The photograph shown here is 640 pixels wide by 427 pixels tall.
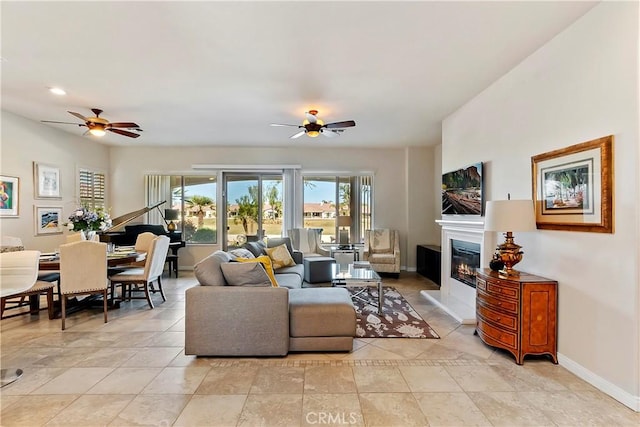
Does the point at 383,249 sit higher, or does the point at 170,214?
the point at 170,214

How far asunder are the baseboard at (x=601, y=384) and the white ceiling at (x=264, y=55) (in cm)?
280

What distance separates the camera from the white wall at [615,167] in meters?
2.14

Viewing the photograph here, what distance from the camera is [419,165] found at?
708 centimetres

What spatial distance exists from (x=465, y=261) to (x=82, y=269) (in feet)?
16.5

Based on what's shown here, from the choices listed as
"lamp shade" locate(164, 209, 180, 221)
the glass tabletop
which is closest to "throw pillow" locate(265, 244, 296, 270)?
the glass tabletop

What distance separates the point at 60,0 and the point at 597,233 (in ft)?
14.2

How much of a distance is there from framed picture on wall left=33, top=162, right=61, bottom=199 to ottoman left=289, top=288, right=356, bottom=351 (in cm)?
514

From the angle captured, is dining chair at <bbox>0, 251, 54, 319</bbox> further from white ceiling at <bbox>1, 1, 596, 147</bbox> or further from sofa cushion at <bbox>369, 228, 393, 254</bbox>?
sofa cushion at <bbox>369, 228, 393, 254</bbox>

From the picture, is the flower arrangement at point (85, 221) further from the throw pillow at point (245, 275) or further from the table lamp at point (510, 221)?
the table lamp at point (510, 221)

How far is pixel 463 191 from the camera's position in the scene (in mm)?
4426

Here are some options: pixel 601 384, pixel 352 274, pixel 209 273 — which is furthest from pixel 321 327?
pixel 601 384

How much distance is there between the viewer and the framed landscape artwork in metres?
2.30

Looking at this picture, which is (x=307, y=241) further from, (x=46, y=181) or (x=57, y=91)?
(x=46, y=181)

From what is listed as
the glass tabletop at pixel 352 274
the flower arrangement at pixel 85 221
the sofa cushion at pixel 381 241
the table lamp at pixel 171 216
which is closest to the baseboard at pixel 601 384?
the glass tabletop at pixel 352 274
